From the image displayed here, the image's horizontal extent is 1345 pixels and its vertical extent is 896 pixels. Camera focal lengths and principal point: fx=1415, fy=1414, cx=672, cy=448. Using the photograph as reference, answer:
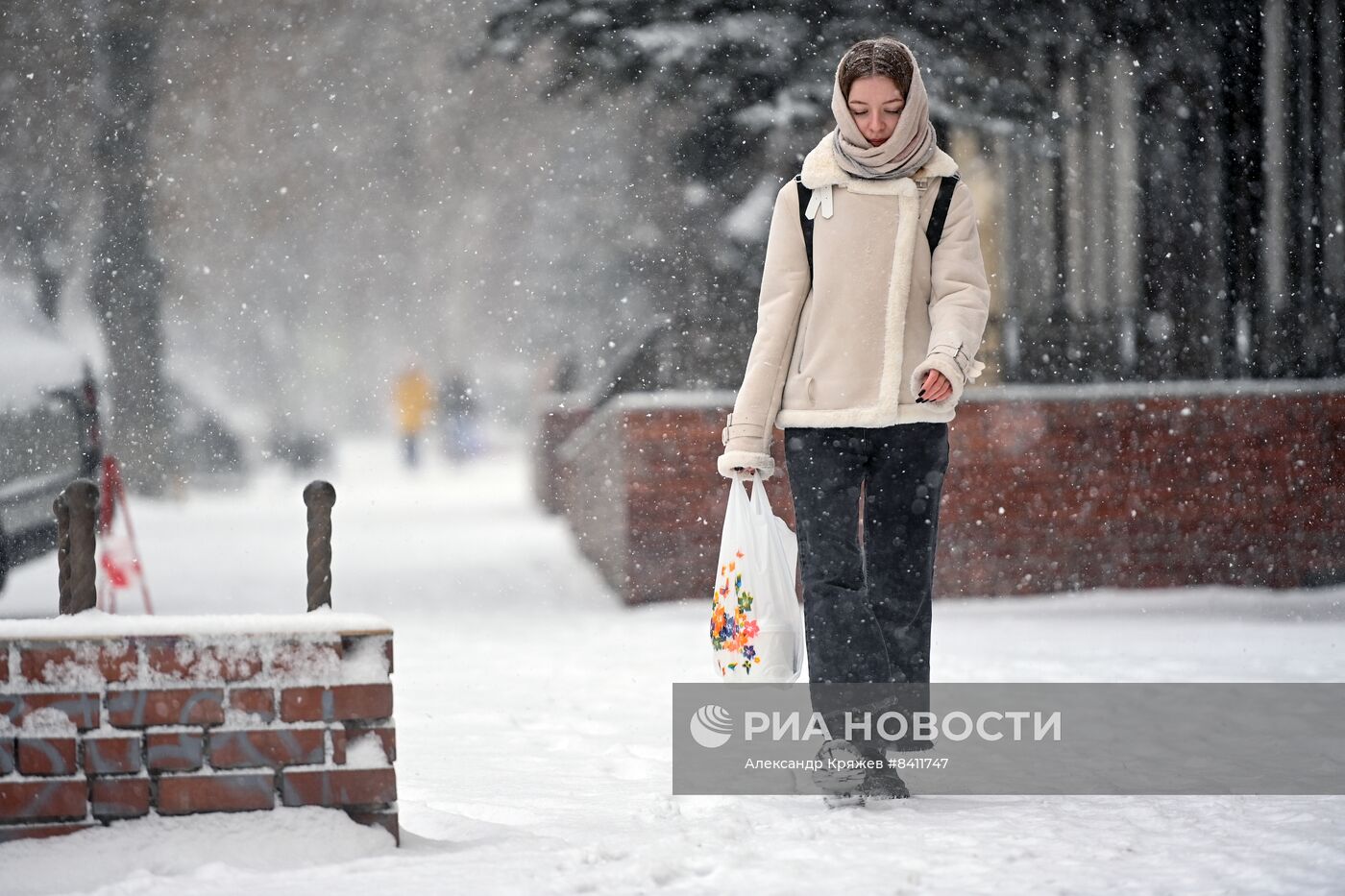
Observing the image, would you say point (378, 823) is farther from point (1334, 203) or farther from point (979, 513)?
point (1334, 203)

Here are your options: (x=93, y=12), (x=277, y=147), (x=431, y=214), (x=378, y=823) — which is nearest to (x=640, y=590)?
(x=378, y=823)

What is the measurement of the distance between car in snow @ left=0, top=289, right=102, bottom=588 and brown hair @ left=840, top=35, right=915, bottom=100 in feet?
18.0

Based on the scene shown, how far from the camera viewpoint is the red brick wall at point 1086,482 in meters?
7.94

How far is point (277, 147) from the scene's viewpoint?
84.1 feet

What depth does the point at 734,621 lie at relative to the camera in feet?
12.0

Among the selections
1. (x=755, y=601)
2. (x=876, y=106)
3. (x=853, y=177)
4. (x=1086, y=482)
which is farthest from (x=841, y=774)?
(x=1086, y=482)

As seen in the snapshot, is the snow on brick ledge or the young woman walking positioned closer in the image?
the snow on brick ledge

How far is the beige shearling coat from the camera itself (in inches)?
137

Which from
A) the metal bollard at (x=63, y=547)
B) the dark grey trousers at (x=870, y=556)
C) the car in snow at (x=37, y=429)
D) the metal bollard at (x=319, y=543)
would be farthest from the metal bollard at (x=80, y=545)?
the car in snow at (x=37, y=429)

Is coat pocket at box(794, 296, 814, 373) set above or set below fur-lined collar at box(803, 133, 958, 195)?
below

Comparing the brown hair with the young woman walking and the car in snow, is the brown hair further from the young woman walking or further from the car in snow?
the car in snow

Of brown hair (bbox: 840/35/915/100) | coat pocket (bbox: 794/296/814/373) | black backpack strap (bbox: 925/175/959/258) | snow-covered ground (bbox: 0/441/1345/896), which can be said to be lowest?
snow-covered ground (bbox: 0/441/1345/896)

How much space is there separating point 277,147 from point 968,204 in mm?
23882

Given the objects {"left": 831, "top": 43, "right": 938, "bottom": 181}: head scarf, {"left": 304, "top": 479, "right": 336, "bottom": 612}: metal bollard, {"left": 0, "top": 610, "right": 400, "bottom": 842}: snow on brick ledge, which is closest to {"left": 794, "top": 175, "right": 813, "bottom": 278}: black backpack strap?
{"left": 831, "top": 43, "right": 938, "bottom": 181}: head scarf
